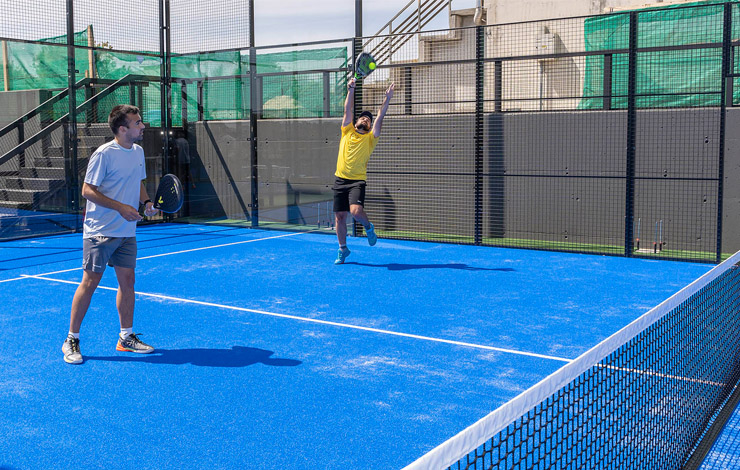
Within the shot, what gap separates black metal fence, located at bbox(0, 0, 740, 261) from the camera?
10461mm

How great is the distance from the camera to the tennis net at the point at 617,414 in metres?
2.58

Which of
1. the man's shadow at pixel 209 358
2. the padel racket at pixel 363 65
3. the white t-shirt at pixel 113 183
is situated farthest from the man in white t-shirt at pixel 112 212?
the padel racket at pixel 363 65

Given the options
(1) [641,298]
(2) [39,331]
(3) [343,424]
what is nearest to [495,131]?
(1) [641,298]

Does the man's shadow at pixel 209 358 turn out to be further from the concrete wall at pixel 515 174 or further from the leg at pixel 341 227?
the concrete wall at pixel 515 174

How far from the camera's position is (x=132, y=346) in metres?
5.67

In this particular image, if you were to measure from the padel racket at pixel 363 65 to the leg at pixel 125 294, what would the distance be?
523cm

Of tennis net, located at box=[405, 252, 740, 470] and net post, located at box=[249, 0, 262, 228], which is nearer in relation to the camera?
tennis net, located at box=[405, 252, 740, 470]

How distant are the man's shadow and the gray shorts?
0.64 m

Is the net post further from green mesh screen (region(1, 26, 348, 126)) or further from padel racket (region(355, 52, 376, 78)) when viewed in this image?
padel racket (region(355, 52, 376, 78))

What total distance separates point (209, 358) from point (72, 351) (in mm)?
925

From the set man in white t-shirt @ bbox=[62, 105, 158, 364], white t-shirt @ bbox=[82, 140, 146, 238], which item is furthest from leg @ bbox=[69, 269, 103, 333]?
white t-shirt @ bbox=[82, 140, 146, 238]

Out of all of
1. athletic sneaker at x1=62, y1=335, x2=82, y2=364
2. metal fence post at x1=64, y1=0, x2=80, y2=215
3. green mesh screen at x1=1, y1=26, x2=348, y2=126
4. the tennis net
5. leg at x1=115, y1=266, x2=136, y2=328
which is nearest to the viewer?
the tennis net

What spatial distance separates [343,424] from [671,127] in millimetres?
7867

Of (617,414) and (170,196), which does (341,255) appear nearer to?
(170,196)
